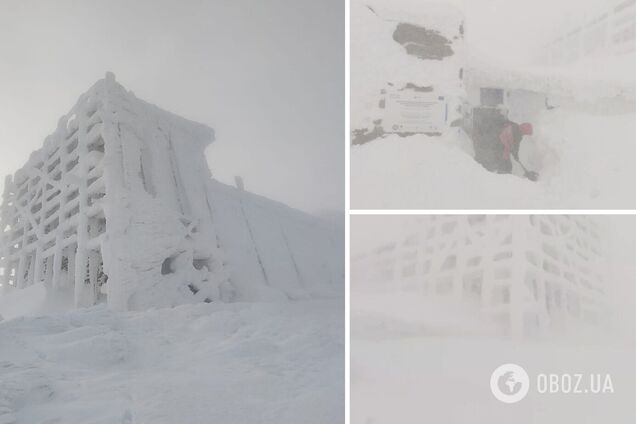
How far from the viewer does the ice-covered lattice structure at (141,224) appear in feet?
10.2

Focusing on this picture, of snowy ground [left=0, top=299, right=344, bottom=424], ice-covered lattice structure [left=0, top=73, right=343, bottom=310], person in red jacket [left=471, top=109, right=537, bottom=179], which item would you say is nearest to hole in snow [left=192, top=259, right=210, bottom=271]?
ice-covered lattice structure [left=0, top=73, right=343, bottom=310]

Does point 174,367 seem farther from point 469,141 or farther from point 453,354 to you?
point 469,141

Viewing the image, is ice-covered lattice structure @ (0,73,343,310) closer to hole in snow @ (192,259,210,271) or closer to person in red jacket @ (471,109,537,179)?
hole in snow @ (192,259,210,271)

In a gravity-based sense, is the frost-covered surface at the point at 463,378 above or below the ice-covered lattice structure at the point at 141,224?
below

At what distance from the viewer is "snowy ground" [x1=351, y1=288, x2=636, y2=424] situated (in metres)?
1.44

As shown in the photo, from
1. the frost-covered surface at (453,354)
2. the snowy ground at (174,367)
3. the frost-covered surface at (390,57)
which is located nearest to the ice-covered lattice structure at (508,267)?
the frost-covered surface at (453,354)

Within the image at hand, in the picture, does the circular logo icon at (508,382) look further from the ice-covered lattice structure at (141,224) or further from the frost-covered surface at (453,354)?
the ice-covered lattice structure at (141,224)

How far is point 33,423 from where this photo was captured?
157 cm

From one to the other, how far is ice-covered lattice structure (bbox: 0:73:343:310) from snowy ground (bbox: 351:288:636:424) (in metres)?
1.85

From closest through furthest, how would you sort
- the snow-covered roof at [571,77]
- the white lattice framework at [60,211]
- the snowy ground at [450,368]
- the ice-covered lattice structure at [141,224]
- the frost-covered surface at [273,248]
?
the snowy ground at [450,368] < the snow-covered roof at [571,77] < the ice-covered lattice structure at [141,224] < the white lattice framework at [60,211] < the frost-covered surface at [273,248]

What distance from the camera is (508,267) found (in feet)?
4.83

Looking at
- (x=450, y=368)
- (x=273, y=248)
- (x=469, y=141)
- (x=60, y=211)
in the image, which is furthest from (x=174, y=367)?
(x=273, y=248)

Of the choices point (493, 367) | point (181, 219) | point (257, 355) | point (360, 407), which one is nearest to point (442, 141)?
point (493, 367)

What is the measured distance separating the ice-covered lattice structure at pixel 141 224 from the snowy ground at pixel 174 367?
0.51 metres
